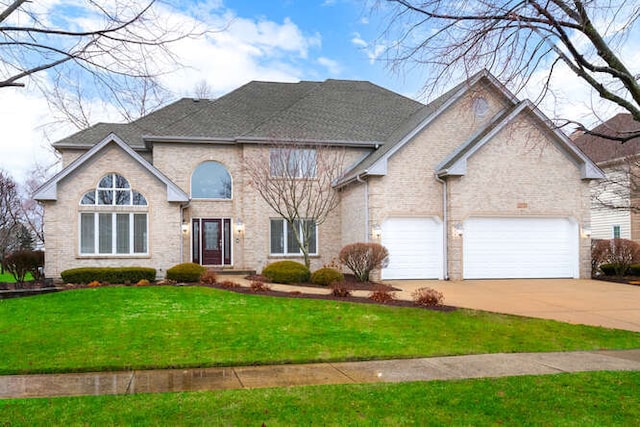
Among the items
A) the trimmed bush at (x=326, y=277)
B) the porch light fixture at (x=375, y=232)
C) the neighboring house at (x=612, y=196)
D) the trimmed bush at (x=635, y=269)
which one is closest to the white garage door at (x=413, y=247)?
the porch light fixture at (x=375, y=232)

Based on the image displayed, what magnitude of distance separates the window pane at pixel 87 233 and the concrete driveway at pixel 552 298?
11.3m

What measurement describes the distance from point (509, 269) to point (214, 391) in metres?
16.0

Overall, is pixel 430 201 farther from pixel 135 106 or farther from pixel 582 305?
pixel 135 106

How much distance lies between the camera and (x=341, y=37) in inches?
265

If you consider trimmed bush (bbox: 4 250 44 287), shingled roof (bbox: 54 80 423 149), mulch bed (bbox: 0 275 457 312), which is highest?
shingled roof (bbox: 54 80 423 149)

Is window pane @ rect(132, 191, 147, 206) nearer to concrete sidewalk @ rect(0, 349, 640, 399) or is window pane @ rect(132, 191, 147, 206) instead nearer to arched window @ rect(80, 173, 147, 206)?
arched window @ rect(80, 173, 147, 206)

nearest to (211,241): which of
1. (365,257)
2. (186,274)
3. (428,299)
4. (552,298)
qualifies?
(186,274)

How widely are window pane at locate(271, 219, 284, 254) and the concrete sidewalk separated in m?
15.3

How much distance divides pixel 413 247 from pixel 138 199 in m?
10.8

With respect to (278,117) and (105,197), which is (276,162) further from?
(105,197)

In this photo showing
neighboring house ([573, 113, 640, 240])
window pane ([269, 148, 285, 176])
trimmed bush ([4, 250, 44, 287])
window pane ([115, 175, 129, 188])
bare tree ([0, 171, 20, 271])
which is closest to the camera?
trimmed bush ([4, 250, 44, 287])

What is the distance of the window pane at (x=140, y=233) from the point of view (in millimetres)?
20109

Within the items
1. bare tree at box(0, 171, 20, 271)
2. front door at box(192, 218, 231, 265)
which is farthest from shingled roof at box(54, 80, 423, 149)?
bare tree at box(0, 171, 20, 271)

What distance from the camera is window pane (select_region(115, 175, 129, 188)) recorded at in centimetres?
1989
